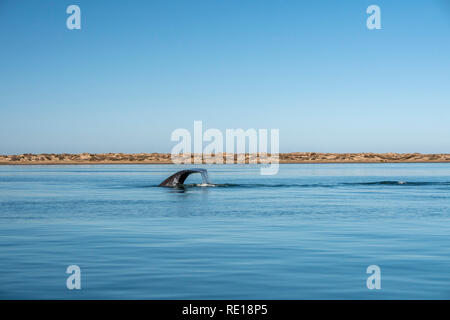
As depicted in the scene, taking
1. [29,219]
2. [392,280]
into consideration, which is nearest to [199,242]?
[392,280]

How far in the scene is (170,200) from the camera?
39344mm

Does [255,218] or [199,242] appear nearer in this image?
[199,242]

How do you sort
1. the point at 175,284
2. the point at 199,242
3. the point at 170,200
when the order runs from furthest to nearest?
1. the point at 170,200
2. the point at 199,242
3. the point at 175,284
